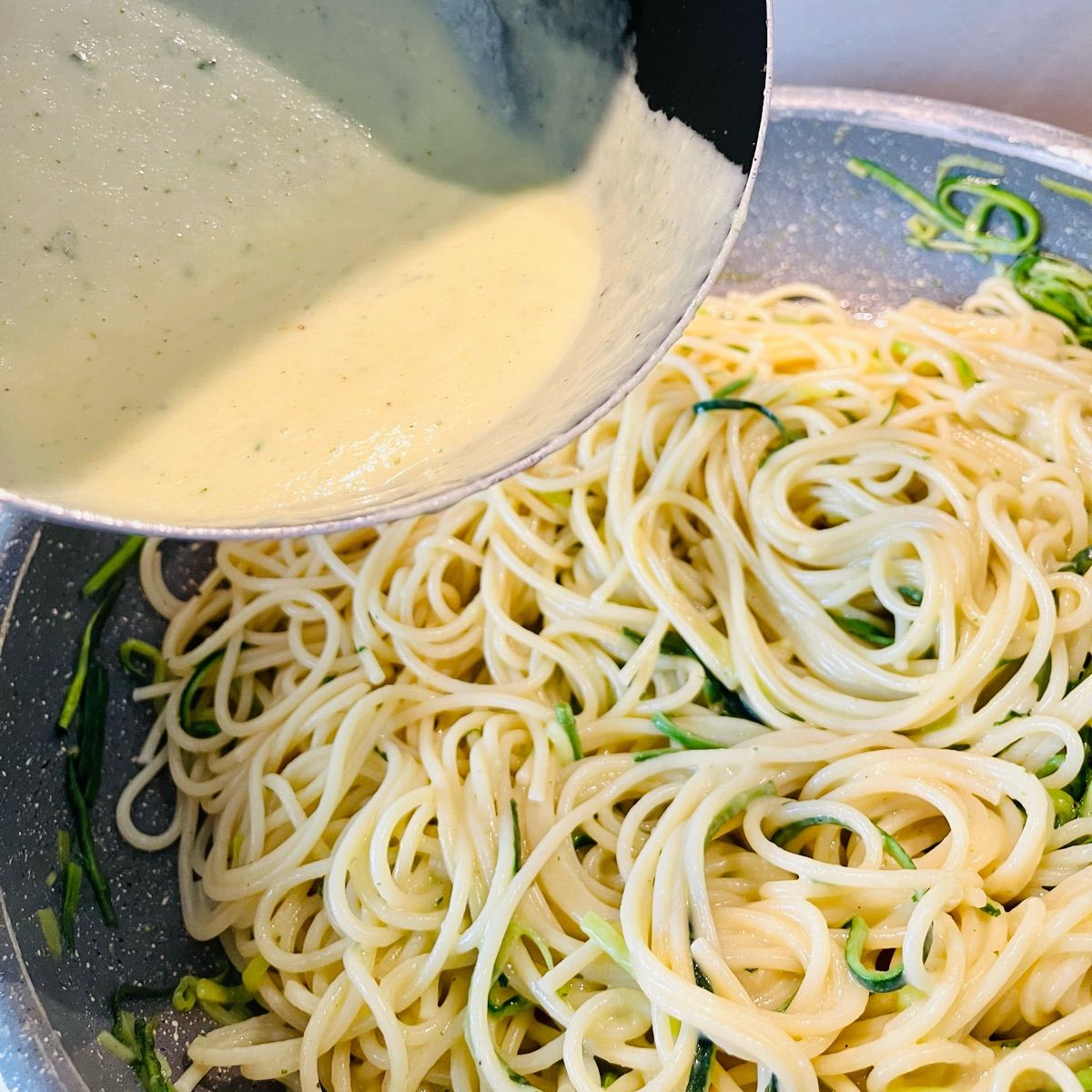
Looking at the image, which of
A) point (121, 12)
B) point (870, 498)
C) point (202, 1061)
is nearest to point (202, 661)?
point (202, 1061)

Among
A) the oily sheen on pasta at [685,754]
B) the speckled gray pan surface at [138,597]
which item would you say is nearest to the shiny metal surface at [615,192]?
the oily sheen on pasta at [685,754]

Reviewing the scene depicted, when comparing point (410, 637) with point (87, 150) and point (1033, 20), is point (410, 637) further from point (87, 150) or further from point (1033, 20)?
point (1033, 20)

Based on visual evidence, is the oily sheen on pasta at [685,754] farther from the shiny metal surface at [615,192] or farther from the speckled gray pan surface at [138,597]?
the shiny metal surface at [615,192]

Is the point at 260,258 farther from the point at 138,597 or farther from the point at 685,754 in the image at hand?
the point at 685,754

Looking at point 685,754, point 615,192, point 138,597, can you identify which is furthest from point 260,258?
point 685,754

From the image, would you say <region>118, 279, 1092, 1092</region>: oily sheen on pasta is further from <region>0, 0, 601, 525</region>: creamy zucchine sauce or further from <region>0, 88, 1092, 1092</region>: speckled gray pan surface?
<region>0, 0, 601, 525</region>: creamy zucchine sauce

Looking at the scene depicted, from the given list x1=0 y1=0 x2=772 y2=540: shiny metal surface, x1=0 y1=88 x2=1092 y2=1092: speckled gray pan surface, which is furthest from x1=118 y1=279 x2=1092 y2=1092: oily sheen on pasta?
x1=0 y1=0 x2=772 y2=540: shiny metal surface
